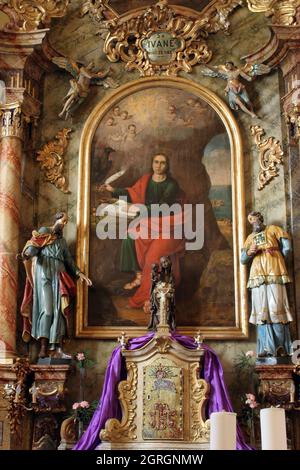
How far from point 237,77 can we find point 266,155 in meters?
1.33

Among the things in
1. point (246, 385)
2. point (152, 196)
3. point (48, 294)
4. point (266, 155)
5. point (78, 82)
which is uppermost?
point (78, 82)

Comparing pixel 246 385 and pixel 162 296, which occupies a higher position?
pixel 162 296

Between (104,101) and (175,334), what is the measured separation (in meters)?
4.06

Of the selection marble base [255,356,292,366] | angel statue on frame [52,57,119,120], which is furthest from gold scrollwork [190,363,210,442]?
angel statue on frame [52,57,119,120]

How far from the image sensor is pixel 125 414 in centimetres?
871

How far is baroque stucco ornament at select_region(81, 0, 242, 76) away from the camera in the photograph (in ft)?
36.1

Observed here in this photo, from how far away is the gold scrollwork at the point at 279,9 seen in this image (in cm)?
1064

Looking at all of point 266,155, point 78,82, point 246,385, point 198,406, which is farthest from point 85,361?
point 78,82

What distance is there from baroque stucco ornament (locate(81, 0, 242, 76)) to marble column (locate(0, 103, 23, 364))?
81.8 inches

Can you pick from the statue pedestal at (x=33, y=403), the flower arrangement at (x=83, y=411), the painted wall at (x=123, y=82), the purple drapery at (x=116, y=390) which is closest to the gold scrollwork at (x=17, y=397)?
the statue pedestal at (x=33, y=403)

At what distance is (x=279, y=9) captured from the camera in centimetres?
1080

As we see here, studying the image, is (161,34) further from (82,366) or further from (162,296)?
(82,366)

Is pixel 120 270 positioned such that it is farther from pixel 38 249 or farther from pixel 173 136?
pixel 173 136

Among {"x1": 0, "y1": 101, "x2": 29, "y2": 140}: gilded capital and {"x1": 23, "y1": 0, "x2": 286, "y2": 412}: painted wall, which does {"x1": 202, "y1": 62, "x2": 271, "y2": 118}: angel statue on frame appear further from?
{"x1": 0, "y1": 101, "x2": 29, "y2": 140}: gilded capital
